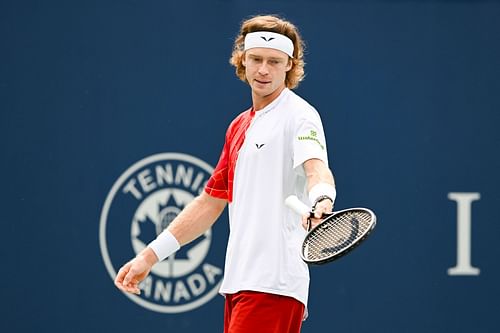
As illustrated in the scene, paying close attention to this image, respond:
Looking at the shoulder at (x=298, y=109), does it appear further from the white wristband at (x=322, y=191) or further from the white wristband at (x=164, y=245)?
the white wristband at (x=164, y=245)

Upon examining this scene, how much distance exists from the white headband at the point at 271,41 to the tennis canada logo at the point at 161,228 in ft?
5.73

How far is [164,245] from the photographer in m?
4.48

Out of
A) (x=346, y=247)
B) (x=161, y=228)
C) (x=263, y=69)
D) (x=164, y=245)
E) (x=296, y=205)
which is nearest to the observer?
(x=346, y=247)

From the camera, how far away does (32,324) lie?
236 inches

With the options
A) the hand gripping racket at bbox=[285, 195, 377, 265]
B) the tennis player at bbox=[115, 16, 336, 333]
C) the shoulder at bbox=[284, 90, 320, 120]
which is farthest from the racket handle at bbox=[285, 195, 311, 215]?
Result: the shoulder at bbox=[284, 90, 320, 120]

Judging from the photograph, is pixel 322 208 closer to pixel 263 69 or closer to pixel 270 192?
pixel 270 192

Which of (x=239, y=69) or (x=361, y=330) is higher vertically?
(x=239, y=69)

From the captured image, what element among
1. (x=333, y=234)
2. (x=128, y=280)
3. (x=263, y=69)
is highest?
(x=263, y=69)

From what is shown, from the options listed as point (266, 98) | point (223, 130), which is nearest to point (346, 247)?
point (266, 98)

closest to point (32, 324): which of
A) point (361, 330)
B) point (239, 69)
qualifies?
point (361, 330)

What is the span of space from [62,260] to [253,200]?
2162 millimetres

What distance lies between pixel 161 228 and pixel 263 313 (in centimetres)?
201

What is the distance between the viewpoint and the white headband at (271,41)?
426 centimetres

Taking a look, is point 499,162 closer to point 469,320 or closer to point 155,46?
point 469,320
